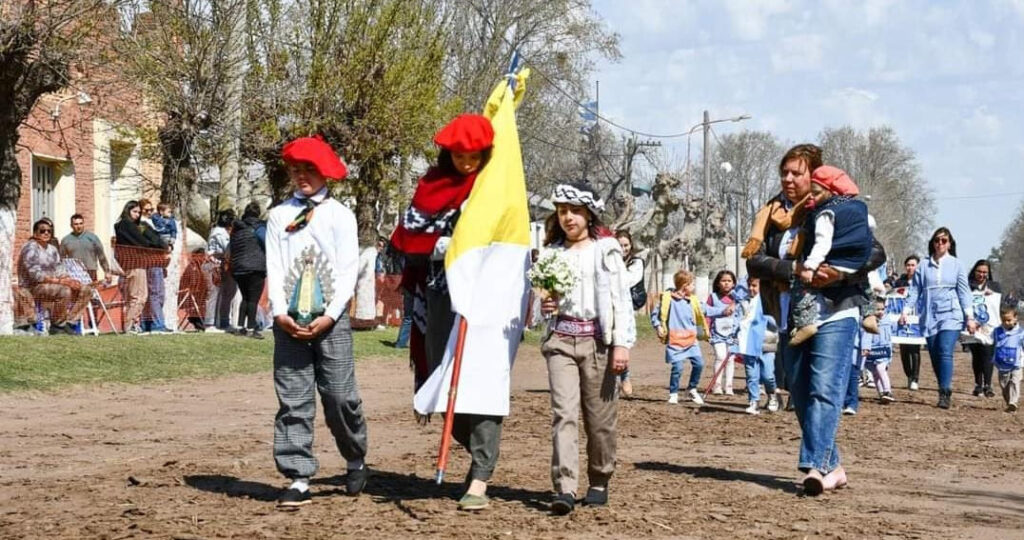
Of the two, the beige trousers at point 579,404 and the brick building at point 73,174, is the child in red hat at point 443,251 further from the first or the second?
the brick building at point 73,174

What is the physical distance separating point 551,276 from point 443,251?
61 centimetres

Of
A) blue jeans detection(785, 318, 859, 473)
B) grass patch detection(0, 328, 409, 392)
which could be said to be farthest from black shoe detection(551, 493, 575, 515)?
grass patch detection(0, 328, 409, 392)

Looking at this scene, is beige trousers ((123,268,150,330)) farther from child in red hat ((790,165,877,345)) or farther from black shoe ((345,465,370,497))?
child in red hat ((790,165,877,345))

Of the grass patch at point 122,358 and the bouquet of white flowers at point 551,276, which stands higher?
the bouquet of white flowers at point 551,276

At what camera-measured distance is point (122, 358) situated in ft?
58.1

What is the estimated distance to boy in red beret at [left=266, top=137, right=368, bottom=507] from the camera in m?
7.88

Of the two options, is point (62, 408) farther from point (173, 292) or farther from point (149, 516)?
point (173, 292)

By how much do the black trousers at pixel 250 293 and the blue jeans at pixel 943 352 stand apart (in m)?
9.98

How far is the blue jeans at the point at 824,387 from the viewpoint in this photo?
891 centimetres

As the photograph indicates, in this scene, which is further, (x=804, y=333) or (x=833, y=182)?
(x=833, y=182)

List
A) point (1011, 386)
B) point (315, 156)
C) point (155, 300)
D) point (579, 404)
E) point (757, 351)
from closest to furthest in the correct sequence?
point (315, 156) → point (579, 404) → point (757, 351) → point (1011, 386) → point (155, 300)

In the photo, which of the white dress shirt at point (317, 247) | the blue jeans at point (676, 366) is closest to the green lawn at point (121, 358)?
the blue jeans at point (676, 366)

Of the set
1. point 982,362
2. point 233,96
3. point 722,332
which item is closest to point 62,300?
point 233,96

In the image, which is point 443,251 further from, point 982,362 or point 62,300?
point 62,300
